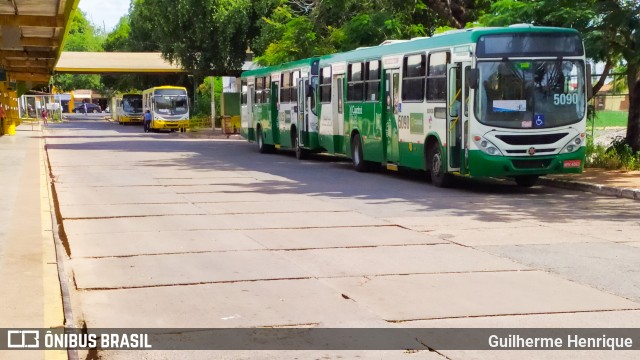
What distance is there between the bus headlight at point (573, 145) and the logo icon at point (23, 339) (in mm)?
13266

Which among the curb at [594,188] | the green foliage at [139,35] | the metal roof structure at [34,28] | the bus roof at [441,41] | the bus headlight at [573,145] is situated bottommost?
the curb at [594,188]

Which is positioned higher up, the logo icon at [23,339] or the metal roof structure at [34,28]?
the metal roof structure at [34,28]

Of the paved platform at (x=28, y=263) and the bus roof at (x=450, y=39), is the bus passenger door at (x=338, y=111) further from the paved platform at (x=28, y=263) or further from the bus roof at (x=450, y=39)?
the paved platform at (x=28, y=263)

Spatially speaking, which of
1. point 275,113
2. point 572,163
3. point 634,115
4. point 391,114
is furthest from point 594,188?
point 275,113

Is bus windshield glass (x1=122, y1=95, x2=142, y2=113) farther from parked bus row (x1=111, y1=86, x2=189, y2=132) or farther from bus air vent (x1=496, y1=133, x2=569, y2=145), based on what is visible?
bus air vent (x1=496, y1=133, x2=569, y2=145)

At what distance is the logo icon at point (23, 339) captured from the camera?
654 cm

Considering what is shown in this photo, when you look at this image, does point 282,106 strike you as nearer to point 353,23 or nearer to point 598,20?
point 353,23

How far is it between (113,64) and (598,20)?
58563 mm

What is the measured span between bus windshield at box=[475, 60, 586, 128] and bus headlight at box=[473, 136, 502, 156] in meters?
0.34

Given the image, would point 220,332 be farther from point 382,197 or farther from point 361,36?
point 361,36

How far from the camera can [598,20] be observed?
805 inches

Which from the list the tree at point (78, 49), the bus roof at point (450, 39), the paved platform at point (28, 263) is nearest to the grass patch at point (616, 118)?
the bus roof at point (450, 39)

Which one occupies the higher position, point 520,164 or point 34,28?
point 34,28

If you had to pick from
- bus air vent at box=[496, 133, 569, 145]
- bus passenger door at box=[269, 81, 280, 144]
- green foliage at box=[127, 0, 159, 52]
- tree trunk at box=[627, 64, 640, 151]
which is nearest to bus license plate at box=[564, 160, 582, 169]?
bus air vent at box=[496, 133, 569, 145]
